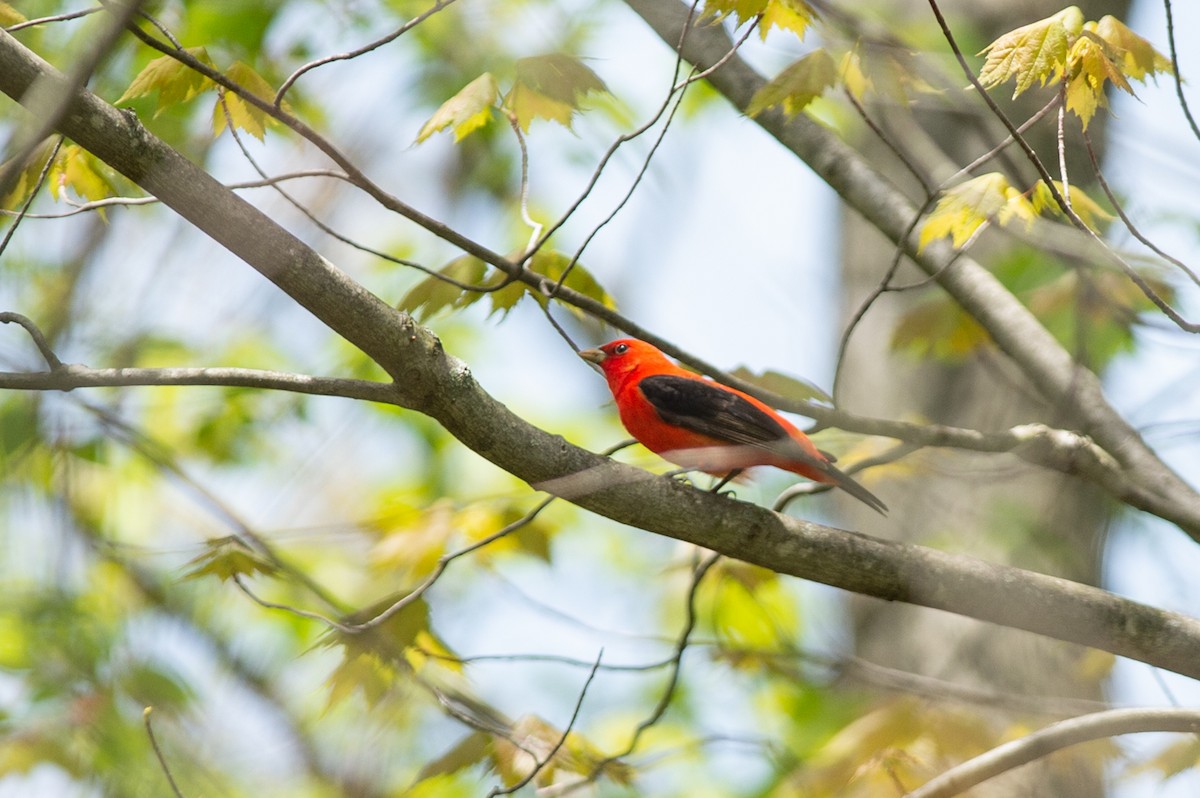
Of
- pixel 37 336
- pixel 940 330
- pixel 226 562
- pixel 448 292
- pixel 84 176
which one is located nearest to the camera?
pixel 37 336

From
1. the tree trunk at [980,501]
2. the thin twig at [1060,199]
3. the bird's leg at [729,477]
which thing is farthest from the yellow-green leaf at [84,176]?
the tree trunk at [980,501]

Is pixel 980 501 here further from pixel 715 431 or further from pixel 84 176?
pixel 84 176

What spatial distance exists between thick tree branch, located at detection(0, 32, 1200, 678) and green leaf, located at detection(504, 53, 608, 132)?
977 millimetres

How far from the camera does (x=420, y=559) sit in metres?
4.69

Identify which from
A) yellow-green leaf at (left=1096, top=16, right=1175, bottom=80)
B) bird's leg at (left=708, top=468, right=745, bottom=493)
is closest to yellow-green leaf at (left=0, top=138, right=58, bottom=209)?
bird's leg at (left=708, top=468, right=745, bottom=493)

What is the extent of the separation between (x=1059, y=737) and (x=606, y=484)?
1.46 metres

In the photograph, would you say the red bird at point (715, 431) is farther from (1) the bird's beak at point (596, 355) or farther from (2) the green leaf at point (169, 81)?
(2) the green leaf at point (169, 81)

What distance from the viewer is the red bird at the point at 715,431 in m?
4.21

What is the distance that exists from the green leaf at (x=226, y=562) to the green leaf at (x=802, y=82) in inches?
84.4

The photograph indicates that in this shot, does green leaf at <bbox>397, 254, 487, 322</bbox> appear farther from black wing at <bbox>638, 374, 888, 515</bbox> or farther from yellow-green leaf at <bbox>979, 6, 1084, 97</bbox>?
yellow-green leaf at <bbox>979, 6, 1084, 97</bbox>

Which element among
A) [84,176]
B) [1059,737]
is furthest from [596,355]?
[1059,737]

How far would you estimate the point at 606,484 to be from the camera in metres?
3.18

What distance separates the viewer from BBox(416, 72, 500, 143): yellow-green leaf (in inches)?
131

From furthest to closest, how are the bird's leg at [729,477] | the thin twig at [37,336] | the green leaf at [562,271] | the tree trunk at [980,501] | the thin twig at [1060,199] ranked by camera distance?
the tree trunk at [980,501] → the bird's leg at [729,477] → the green leaf at [562,271] → the thin twig at [1060,199] → the thin twig at [37,336]
